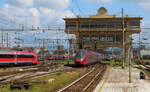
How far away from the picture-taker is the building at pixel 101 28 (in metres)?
71.2

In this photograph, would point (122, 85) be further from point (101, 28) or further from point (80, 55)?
point (101, 28)

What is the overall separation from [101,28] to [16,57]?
37.7m

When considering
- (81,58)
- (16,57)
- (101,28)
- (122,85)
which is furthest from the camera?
(101,28)

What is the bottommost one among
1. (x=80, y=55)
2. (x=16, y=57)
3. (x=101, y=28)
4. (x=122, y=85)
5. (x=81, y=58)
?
(x=122, y=85)

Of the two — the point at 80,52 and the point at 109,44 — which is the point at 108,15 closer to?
the point at 109,44

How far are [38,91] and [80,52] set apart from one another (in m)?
27.2

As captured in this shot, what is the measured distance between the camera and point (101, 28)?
71625 millimetres

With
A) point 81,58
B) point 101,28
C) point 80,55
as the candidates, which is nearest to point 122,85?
point 81,58

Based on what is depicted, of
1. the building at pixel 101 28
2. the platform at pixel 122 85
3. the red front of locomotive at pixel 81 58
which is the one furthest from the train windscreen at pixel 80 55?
the building at pixel 101 28

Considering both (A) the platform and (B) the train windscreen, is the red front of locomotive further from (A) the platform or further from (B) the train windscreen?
(A) the platform

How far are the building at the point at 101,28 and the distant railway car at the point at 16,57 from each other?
2512cm

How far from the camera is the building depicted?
7125 centimetres

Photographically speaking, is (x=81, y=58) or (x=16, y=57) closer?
(x=81, y=58)

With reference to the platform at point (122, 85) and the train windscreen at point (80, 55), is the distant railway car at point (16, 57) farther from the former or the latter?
the platform at point (122, 85)
